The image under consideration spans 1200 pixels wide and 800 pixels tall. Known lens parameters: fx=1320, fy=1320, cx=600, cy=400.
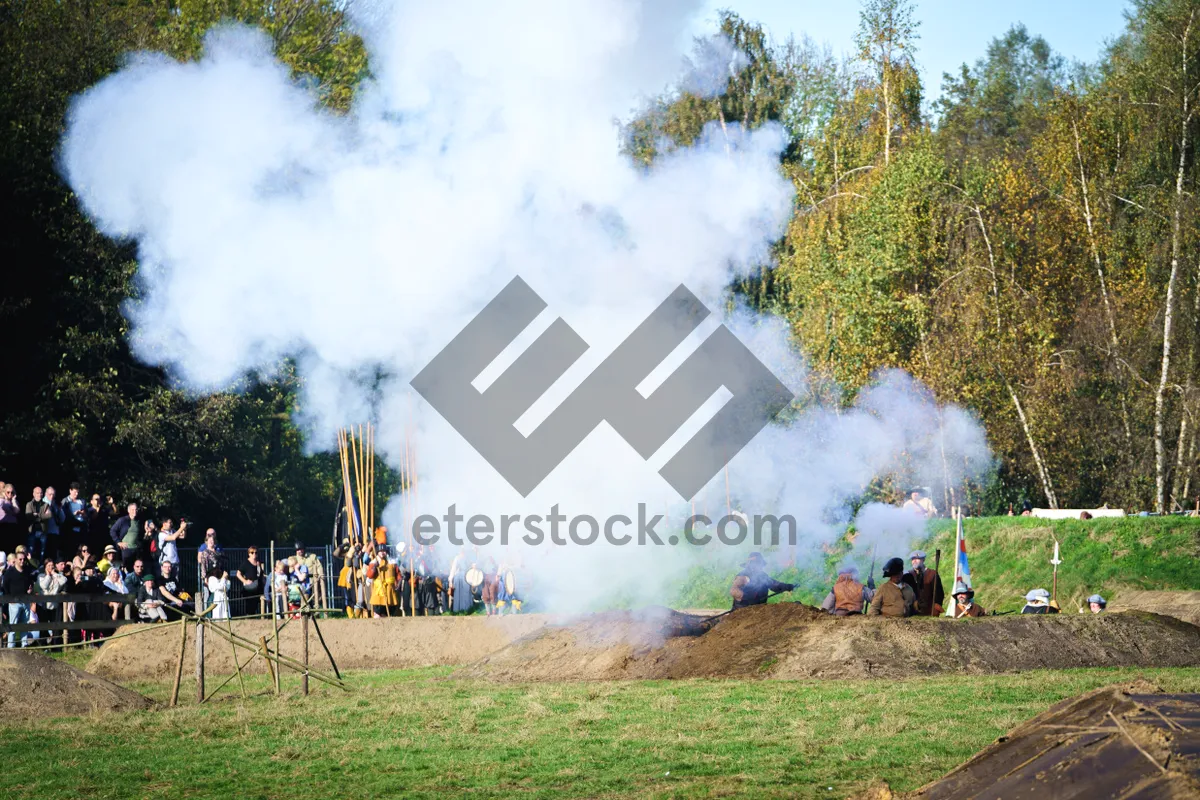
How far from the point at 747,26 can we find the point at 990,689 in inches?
982

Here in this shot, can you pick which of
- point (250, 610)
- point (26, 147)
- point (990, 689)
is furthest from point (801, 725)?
point (26, 147)

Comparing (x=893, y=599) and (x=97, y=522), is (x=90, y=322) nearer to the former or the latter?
(x=97, y=522)

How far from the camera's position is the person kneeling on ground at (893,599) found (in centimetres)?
1959

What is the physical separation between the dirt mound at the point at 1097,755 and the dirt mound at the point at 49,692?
11496 mm

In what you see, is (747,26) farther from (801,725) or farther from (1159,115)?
(801,725)

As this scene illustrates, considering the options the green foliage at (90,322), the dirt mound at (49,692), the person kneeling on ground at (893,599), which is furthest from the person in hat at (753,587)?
the green foliage at (90,322)

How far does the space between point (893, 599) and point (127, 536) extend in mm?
15032

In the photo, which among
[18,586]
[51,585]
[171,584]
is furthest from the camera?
[171,584]

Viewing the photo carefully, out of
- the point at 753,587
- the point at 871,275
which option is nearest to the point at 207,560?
the point at 753,587

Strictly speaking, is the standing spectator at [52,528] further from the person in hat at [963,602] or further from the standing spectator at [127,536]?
the person in hat at [963,602]

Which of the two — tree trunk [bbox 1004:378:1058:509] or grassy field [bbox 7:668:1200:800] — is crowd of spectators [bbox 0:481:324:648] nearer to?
grassy field [bbox 7:668:1200:800]

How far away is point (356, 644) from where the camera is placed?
23.4m

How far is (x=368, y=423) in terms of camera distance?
27312mm

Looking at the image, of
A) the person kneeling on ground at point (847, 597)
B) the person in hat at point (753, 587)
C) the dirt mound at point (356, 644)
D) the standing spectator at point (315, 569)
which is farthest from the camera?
the standing spectator at point (315, 569)
